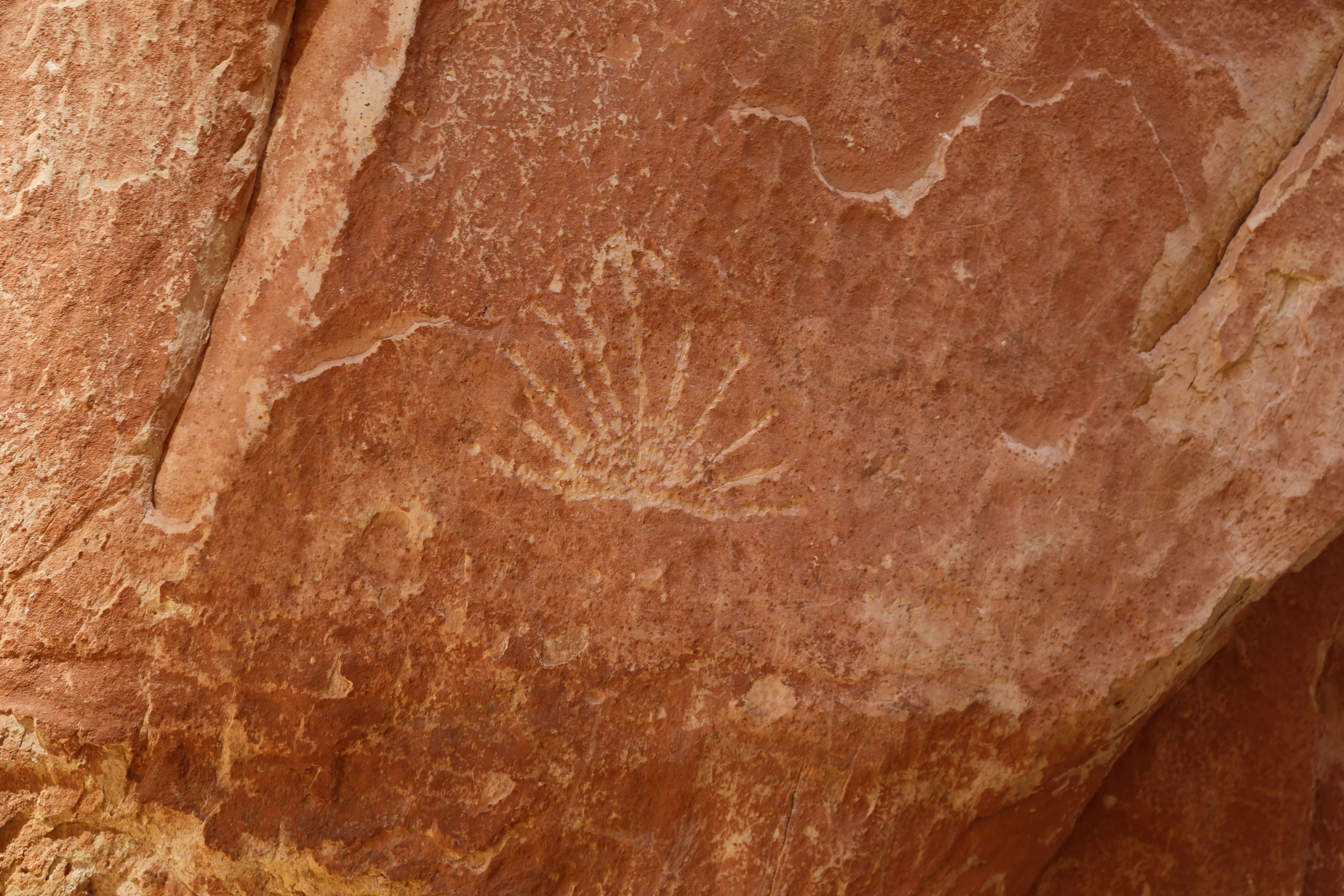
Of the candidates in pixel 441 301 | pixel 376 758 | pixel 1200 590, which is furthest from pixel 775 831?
pixel 441 301

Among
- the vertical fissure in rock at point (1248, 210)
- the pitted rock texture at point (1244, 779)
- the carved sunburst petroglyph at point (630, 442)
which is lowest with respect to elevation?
the pitted rock texture at point (1244, 779)

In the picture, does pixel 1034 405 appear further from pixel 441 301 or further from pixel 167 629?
pixel 167 629

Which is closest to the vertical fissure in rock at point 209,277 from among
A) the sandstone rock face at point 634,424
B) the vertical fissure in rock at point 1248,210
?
the sandstone rock face at point 634,424

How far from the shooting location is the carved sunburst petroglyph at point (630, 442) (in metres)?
1.34

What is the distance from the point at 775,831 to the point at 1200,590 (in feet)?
2.18

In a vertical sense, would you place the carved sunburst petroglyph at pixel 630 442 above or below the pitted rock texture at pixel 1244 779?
above

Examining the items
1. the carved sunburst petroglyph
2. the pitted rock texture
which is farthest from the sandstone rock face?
the pitted rock texture

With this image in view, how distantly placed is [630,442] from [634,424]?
0.08 feet

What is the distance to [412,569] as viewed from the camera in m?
1.35

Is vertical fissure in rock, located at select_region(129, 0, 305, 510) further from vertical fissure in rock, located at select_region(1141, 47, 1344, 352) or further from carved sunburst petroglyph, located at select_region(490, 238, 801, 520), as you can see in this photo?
vertical fissure in rock, located at select_region(1141, 47, 1344, 352)

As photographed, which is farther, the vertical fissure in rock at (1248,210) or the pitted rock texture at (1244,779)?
the pitted rock texture at (1244,779)

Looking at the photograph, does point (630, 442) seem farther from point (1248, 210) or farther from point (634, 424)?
point (1248, 210)

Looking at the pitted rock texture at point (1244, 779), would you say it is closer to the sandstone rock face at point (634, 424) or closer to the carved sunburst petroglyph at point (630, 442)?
the sandstone rock face at point (634, 424)

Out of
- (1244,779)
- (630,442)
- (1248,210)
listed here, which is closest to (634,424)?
(630,442)
